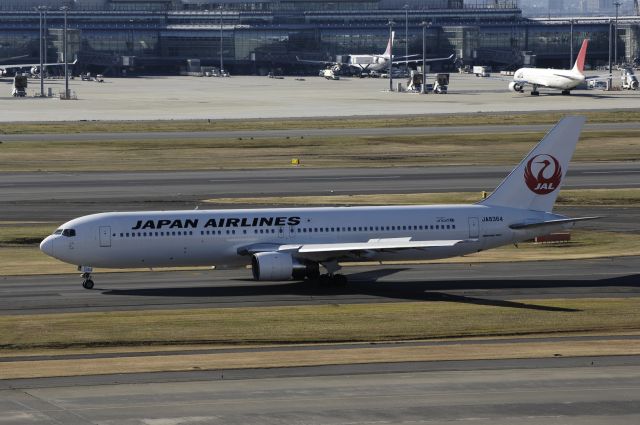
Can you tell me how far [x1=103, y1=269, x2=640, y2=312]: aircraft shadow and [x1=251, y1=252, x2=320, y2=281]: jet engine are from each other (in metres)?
0.90

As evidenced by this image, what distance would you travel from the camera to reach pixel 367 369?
4228cm

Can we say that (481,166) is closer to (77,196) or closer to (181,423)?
(77,196)

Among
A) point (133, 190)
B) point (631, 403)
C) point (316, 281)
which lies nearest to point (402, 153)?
point (133, 190)

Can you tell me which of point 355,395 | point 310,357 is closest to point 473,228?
point 310,357

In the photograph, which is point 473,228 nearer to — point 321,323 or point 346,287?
point 346,287

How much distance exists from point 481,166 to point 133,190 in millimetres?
33314

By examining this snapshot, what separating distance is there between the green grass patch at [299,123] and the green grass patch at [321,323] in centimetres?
9411

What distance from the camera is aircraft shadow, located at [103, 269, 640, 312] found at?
188 feet

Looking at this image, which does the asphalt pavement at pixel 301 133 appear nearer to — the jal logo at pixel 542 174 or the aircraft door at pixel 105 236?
the jal logo at pixel 542 174

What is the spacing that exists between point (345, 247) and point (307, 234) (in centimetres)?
288

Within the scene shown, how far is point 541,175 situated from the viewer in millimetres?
63000

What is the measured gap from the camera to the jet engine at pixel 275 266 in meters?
57.8

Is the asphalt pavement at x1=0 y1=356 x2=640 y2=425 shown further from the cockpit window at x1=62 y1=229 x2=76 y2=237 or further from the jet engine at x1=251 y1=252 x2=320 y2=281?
the cockpit window at x1=62 y1=229 x2=76 y2=237

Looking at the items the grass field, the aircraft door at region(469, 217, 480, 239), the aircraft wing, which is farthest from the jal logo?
the grass field
